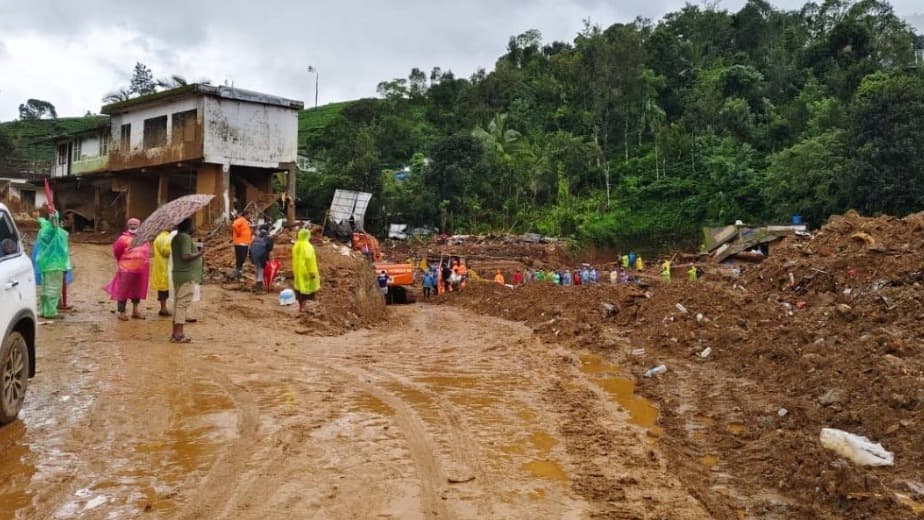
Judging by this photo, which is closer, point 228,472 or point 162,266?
point 228,472

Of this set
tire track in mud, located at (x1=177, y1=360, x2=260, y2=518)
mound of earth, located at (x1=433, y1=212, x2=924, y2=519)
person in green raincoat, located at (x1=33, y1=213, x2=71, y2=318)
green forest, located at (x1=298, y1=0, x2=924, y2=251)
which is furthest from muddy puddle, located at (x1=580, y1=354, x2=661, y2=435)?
green forest, located at (x1=298, y1=0, x2=924, y2=251)

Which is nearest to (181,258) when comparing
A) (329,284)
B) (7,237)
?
(7,237)

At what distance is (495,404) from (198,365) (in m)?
3.46

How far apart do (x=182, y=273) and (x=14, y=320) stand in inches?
159

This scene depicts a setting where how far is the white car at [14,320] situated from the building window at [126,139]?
24.9 meters

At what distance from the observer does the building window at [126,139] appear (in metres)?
28.6

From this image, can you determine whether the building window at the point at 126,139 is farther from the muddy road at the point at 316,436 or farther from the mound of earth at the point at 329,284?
the muddy road at the point at 316,436

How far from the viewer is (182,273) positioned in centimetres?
941

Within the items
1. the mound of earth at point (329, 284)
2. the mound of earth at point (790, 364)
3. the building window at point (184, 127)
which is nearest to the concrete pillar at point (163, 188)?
the building window at point (184, 127)

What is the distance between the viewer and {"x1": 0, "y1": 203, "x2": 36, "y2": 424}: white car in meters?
5.25

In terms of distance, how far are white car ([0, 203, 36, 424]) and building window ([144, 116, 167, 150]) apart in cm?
2290

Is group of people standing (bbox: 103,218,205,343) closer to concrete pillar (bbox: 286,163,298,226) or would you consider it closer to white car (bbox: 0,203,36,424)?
white car (bbox: 0,203,36,424)

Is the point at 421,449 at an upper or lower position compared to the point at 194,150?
lower

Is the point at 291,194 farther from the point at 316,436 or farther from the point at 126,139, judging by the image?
the point at 316,436
